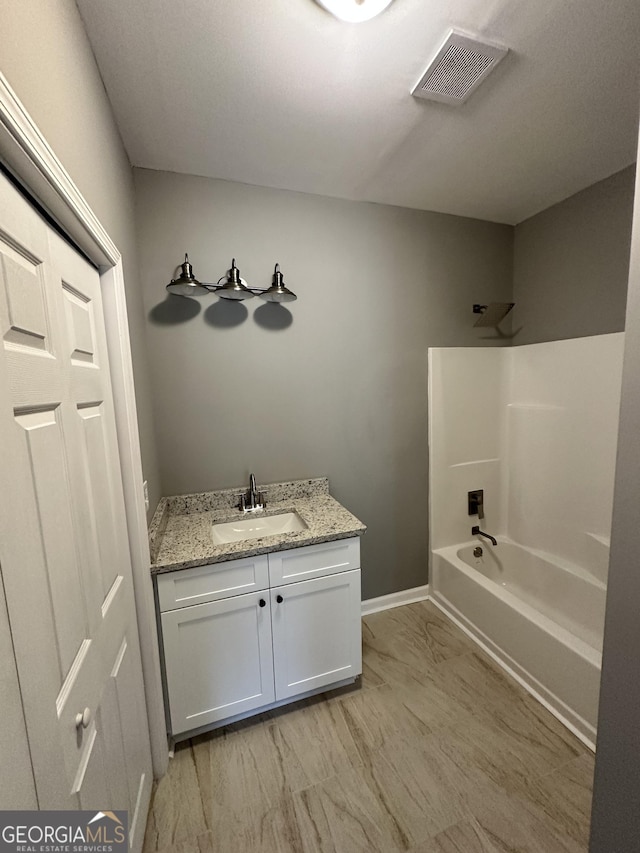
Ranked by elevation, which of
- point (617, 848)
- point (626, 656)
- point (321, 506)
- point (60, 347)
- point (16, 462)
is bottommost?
point (617, 848)

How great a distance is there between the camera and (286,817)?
46.9 inches

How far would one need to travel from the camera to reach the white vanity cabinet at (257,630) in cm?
137

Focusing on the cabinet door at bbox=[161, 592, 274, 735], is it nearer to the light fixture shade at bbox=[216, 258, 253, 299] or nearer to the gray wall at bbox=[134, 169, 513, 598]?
the gray wall at bbox=[134, 169, 513, 598]

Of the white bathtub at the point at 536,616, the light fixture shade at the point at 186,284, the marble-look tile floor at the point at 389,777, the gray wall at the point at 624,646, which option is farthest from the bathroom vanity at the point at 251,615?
the light fixture shade at the point at 186,284

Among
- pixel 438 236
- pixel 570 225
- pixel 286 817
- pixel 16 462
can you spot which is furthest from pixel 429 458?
pixel 16 462

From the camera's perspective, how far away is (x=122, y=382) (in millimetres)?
1149

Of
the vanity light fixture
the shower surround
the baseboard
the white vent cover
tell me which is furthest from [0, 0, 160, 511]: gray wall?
the shower surround

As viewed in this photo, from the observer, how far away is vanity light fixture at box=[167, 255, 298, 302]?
1.56 m

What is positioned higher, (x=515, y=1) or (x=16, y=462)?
(x=515, y=1)

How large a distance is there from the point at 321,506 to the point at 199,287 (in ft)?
4.23

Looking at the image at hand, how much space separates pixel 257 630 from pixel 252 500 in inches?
25.1

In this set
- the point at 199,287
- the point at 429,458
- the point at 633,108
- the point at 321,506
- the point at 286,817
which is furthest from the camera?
the point at 429,458

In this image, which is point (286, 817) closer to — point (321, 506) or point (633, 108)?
point (321, 506)

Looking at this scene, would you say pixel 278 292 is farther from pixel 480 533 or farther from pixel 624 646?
pixel 480 533
